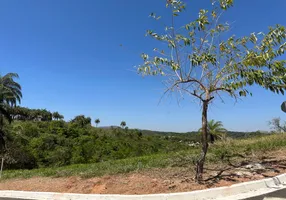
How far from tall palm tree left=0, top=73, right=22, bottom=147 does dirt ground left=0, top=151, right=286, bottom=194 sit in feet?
60.4

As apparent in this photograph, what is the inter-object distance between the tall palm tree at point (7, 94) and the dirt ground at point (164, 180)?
18.4 m

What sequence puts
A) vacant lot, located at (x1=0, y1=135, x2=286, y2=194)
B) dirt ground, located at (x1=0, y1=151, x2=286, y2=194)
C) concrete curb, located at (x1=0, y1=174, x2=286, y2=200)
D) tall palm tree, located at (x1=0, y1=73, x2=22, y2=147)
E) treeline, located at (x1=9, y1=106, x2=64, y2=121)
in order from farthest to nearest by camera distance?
treeline, located at (x1=9, y1=106, x2=64, y2=121) → tall palm tree, located at (x1=0, y1=73, x2=22, y2=147) → vacant lot, located at (x1=0, y1=135, x2=286, y2=194) → dirt ground, located at (x1=0, y1=151, x2=286, y2=194) → concrete curb, located at (x1=0, y1=174, x2=286, y2=200)

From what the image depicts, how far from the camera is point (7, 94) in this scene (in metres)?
25.4

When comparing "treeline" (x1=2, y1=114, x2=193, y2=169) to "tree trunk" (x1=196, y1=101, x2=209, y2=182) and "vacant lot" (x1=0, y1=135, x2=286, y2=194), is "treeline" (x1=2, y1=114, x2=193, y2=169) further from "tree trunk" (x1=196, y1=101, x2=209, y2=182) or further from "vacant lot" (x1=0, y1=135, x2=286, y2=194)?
"tree trunk" (x1=196, y1=101, x2=209, y2=182)

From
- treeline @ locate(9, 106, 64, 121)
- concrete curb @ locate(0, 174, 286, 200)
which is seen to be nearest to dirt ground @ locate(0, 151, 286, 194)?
concrete curb @ locate(0, 174, 286, 200)

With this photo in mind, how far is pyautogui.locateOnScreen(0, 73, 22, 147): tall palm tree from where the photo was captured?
25.3 metres

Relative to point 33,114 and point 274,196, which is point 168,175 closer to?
point 274,196

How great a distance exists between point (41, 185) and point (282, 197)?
6426mm

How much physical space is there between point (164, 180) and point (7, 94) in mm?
22535

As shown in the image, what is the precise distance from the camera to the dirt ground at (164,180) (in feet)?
20.9

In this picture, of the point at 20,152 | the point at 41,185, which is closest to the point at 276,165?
the point at 41,185

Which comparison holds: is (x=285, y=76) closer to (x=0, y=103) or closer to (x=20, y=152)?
(x=0, y=103)

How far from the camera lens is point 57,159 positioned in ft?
124

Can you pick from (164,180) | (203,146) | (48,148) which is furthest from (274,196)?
(48,148)
